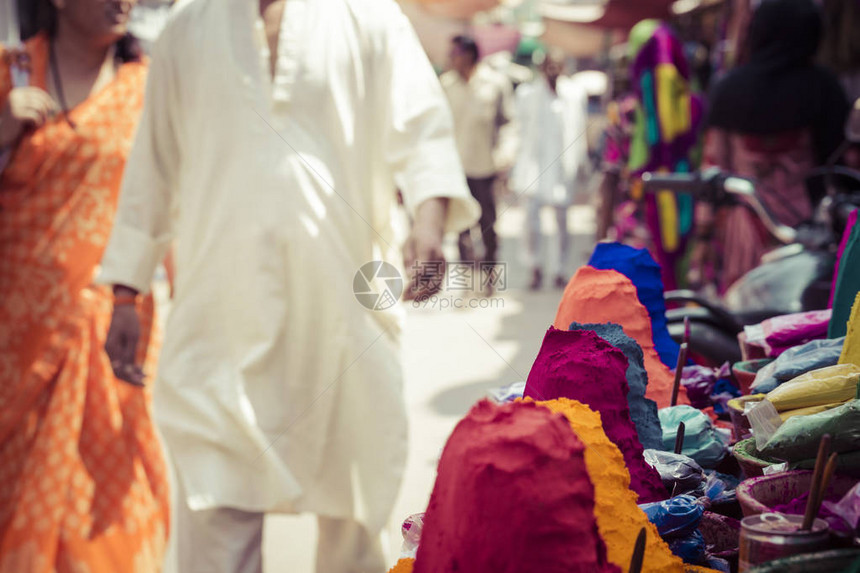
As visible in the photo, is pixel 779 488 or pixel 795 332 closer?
pixel 779 488

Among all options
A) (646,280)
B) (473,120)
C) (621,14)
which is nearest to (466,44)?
(473,120)

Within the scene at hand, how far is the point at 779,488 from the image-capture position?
0.76 metres

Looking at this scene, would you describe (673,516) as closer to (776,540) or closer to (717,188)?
(776,540)

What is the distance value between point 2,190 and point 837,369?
7.33ft

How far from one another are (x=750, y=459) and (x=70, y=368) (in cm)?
197

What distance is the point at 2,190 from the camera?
237cm

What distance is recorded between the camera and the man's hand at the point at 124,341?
2.07m

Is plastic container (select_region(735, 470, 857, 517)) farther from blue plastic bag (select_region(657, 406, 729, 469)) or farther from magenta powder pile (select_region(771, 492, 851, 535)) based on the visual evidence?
blue plastic bag (select_region(657, 406, 729, 469))

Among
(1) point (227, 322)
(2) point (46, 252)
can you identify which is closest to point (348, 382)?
(1) point (227, 322)

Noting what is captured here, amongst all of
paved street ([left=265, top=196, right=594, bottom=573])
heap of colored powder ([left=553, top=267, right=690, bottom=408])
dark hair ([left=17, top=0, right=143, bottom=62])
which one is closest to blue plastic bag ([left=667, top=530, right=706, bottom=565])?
paved street ([left=265, top=196, right=594, bottom=573])

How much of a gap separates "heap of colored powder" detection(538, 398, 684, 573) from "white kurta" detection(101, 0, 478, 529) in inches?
44.9

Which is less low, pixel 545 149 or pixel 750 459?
pixel 545 149

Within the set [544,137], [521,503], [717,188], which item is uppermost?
[544,137]

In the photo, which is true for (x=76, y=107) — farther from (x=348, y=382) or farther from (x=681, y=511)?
(x=681, y=511)
